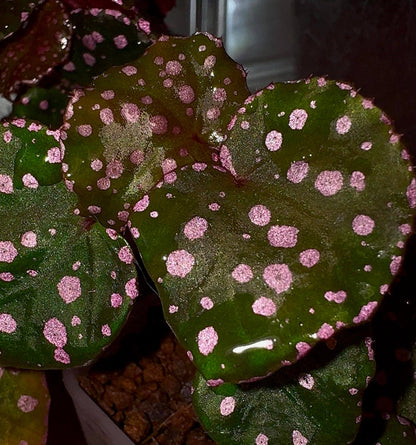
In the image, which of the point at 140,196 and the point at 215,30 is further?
the point at 215,30

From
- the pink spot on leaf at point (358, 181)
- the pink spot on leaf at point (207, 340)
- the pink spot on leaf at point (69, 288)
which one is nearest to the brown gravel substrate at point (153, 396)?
the pink spot on leaf at point (69, 288)

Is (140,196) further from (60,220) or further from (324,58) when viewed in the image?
(324,58)

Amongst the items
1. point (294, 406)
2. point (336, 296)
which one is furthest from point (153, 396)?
point (336, 296)

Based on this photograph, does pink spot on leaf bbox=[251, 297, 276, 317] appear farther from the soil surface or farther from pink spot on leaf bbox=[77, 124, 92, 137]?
the soil surface

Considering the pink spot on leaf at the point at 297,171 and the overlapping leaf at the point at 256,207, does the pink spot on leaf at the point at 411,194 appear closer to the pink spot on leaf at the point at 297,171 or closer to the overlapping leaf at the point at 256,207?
the overlapping leaf at the point at 256,207

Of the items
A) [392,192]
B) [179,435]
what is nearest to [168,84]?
[392,192]

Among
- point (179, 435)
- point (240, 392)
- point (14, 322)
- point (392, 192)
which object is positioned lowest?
point (179, 435)

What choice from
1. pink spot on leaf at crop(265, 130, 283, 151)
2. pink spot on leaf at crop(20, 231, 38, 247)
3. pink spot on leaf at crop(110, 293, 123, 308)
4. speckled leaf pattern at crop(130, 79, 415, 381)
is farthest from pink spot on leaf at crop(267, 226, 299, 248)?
pink spot on leaf at crop(20, 231, 38, 247)
